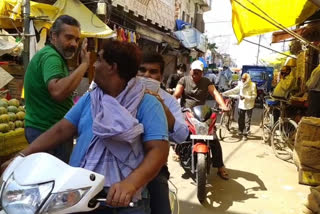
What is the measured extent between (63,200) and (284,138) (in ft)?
21.2

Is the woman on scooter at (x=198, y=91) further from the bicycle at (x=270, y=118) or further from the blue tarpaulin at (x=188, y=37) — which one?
the blue tarpaulin at (x=188, y=37)

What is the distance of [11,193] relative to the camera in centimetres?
125

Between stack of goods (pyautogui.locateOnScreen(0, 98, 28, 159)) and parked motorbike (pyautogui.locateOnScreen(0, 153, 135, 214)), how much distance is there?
229 centimetres

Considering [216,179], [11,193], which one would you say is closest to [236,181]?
[216,179]

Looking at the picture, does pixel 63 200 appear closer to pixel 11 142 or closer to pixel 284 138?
pixel 11 142

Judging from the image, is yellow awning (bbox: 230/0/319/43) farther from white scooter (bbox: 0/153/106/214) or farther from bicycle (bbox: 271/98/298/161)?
white scooter (bbox: 0/153/106/214)

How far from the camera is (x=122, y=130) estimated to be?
137 centimetres

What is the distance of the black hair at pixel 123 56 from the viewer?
1.49 metres

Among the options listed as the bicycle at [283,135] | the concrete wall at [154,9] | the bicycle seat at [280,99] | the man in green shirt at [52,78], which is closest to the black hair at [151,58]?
the man in green shirt at [52,78]

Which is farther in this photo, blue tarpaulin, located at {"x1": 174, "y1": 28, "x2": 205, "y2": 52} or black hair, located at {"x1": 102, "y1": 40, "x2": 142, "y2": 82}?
blue tarpaulin, located at {"x1": 174, "y1": 28, "x2": 205, "y2": 52}

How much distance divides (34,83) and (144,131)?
1229 mm

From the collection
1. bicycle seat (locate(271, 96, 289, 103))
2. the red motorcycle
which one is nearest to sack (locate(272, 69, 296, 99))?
bicycle seat (locate(271, 96, 289, 103))

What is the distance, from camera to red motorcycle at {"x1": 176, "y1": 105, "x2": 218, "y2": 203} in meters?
4.06

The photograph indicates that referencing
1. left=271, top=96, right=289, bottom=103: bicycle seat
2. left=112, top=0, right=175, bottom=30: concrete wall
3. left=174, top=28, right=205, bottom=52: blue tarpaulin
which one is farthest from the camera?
left=174, top=28, right=205, bottom=52: blue tarpaulin
